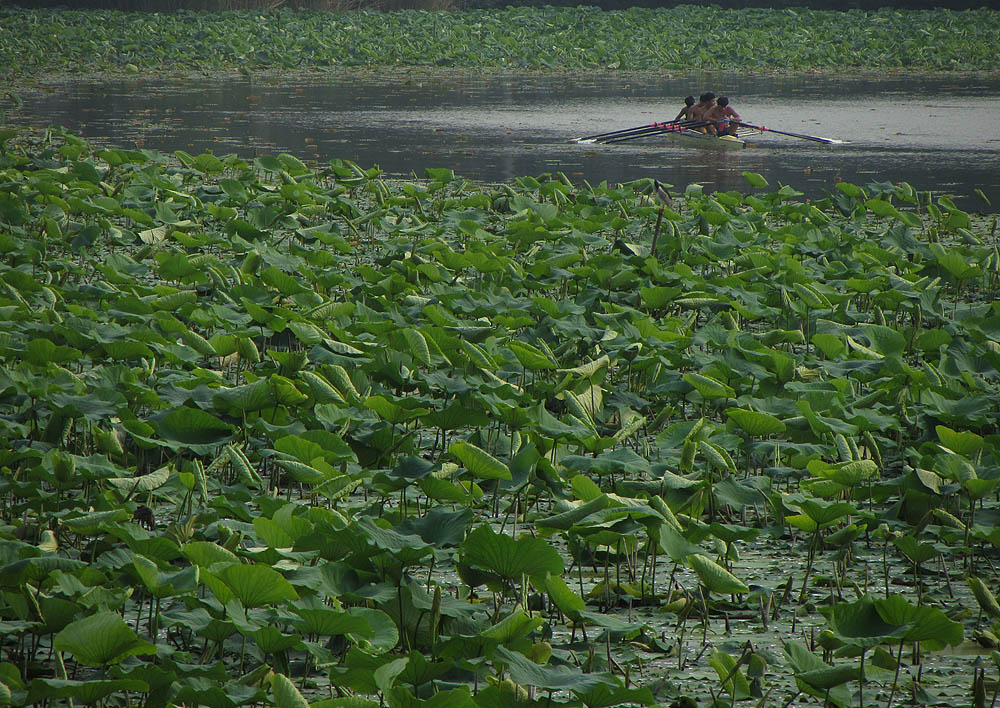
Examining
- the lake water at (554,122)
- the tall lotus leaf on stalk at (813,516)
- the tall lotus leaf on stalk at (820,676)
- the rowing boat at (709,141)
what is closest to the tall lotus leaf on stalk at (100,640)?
the tall lotus leaf on stalk at (820,676)

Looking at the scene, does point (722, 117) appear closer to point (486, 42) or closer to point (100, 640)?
point (100, 640)

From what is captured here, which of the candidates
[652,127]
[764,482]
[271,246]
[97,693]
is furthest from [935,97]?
[97,693]

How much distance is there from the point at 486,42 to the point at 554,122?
32.2ft

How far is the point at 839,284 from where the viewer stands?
17.6 ft

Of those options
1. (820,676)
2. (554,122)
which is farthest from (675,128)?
(820,676)

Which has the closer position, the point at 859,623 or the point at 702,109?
the point at 859,623

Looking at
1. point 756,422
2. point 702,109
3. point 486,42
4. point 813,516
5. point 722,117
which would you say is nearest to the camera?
point 813,516

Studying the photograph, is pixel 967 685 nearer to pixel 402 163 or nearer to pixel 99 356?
pixel 99 356

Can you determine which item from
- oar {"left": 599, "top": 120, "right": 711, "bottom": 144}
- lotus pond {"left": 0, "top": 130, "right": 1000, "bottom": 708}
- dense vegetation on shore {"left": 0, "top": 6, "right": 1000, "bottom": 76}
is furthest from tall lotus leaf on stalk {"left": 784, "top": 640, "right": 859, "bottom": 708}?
dense vegetation on shore {"left": 0, "top": 6, "right": 1000, "bottom": 76}

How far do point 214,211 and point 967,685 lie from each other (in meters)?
4.49

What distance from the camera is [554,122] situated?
Answer: 1276cm

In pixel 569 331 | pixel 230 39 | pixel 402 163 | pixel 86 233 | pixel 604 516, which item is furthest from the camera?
pixel 230 39

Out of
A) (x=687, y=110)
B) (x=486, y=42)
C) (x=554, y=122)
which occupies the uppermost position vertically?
(x=486, y=42)

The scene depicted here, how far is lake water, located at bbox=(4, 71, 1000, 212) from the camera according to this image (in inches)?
371
